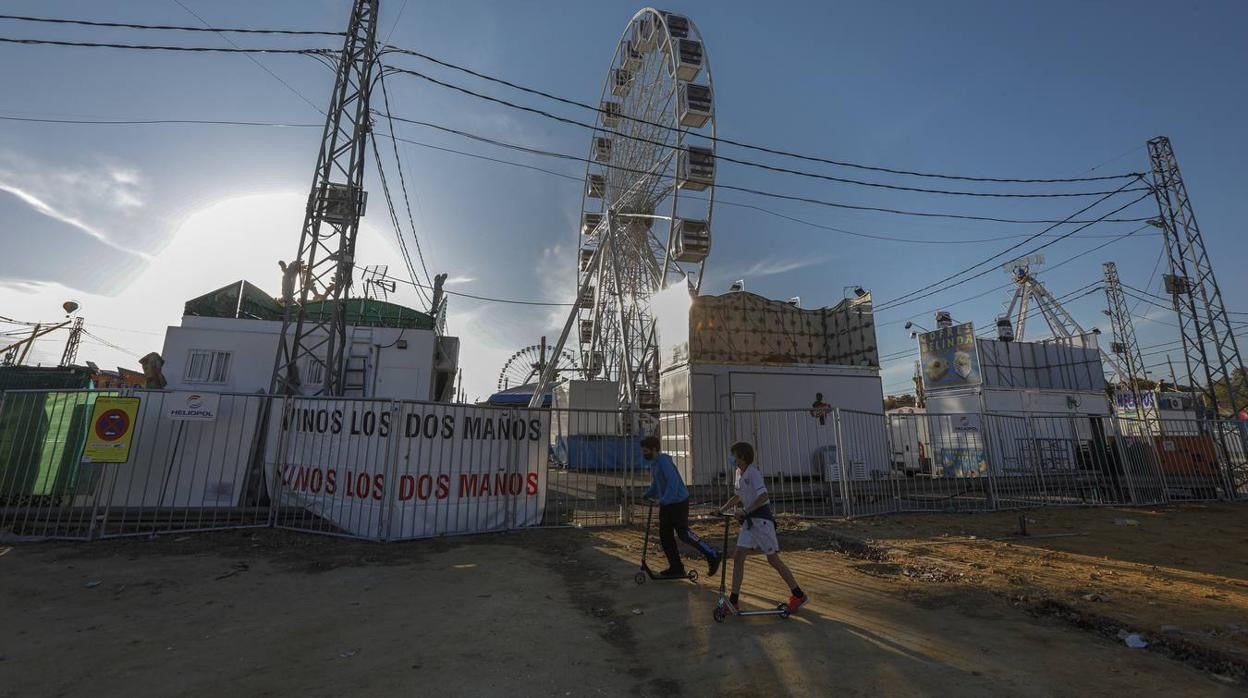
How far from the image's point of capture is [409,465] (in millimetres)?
7586

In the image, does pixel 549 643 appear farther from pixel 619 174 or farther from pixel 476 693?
pixel 619 174

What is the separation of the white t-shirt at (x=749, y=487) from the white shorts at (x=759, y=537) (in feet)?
0.52

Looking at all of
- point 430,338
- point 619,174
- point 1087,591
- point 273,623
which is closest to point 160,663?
point 273,623

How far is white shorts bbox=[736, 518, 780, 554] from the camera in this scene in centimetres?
449

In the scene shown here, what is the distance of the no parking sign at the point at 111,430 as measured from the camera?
23.8 feet

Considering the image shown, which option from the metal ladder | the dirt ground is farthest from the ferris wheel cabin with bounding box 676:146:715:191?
the dirt ground

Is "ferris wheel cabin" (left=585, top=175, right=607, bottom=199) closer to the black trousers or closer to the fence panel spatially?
the fence panel

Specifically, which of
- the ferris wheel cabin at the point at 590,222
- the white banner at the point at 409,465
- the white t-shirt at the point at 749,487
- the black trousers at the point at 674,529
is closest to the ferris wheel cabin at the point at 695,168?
the ferris wheel cabin at the point at 590,222

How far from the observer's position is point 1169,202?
17.3 metres

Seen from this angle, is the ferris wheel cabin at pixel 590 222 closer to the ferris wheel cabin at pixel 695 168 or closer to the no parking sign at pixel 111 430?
the ferris wheel cabin at pixel 695 168

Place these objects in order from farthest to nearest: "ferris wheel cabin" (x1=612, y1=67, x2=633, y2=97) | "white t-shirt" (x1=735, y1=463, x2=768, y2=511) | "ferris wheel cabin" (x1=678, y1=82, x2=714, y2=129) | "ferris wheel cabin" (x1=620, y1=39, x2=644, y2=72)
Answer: "ferris wheel cabin" (x1=612, y1=67, x2=633, y2=97)
"ferris wheel cabin" (x1=620, y1=39, x2=644, y2=72)
"ferris wheel cabin" (x1=678, y1=82, x2=714, y2=129)
"white t-shirt" (x1=735, y1=463, x2=768, y2=511)

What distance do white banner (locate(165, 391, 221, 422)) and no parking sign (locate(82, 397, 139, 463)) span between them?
42 centimetres

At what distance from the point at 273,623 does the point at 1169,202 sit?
84.1 ft

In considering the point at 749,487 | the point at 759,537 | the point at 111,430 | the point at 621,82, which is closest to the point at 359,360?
the point at 111,430
